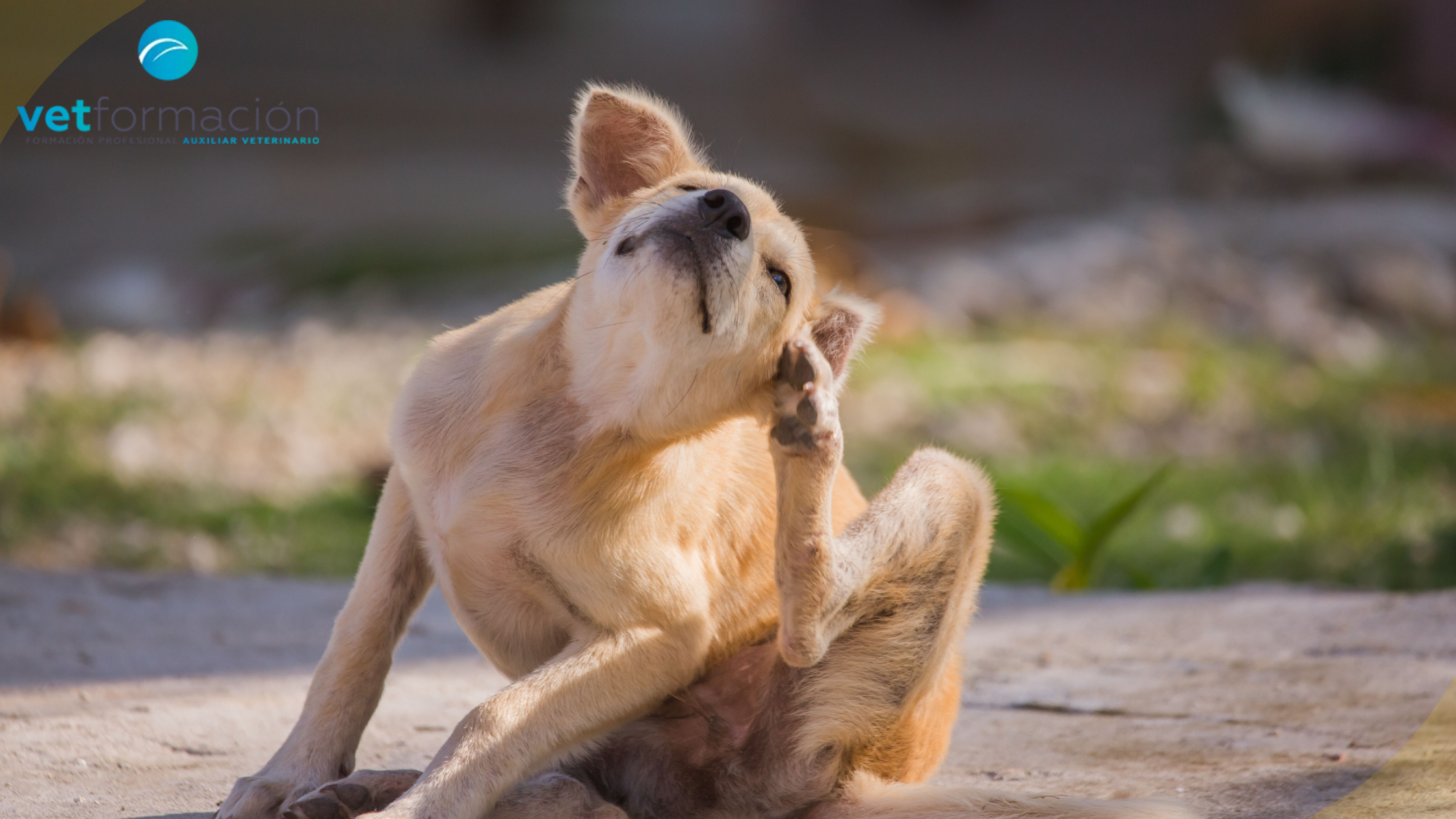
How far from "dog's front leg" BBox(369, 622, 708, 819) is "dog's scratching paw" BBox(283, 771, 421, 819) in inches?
6.7

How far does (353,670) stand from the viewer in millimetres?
2670

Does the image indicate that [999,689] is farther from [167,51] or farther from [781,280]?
[167,51]

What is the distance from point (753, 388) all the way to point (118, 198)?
34.3 feet

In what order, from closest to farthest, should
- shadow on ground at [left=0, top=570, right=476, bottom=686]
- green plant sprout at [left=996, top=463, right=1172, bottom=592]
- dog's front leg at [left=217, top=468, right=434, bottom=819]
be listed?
dog's front leg at [left=217, top=468, right=434, bottom=819]
shadow on ground at [left=0, top=570, right=476, bottom=686]
green plant sprout at [left=996, top=463, right=1172, bottom=592]

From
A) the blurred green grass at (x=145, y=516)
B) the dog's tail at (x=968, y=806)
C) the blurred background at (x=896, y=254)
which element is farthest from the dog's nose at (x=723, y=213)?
the blurred green grass at (x=145, y=516)

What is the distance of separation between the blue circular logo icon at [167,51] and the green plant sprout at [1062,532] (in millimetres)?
4270

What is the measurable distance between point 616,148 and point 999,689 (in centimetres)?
184

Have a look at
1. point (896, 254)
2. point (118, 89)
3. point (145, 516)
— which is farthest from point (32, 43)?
point (896, 254)

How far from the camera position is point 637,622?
2467mm

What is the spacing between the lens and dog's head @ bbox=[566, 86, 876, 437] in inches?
96.0

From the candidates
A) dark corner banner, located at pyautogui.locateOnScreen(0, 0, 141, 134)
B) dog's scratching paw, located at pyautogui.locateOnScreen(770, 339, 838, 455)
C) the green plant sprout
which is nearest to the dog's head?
dog's scratching paw, located at pyautogui.locateOnScreen(770, 339, 838, 455)

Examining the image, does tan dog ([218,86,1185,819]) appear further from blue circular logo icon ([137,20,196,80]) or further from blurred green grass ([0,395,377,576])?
blue circular logo icon ([137,20,196,80])

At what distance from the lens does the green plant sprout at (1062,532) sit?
477cm

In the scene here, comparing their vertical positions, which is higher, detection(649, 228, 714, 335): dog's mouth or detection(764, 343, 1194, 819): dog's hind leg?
detection(649, 228, 714, 335): dog's mouth
